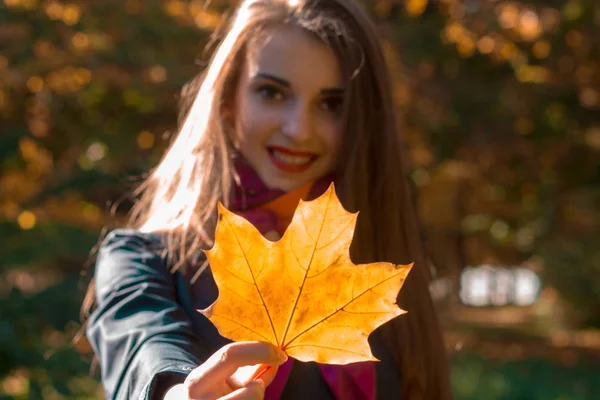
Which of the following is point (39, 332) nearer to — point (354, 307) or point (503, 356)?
point (354, 307)

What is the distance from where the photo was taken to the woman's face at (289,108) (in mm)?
1770

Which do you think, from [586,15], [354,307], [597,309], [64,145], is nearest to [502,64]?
[586,15]

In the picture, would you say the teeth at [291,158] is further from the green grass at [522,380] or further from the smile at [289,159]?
the green grass at [522,380]

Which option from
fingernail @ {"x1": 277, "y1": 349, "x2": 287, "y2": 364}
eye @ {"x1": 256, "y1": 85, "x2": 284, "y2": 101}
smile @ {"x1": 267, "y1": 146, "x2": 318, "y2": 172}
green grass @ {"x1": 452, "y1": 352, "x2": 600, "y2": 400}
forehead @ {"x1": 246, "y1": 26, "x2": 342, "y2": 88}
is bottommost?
green grass @ {"x1": 452, "y1": 352, "x2": 600, "y2": 400}

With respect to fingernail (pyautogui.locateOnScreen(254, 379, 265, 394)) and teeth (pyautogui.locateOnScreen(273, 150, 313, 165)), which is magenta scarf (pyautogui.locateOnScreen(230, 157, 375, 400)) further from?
fingernail (pyautogui.locateOnScreen(254, 379, 265, 394))

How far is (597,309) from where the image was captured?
37.8 feet

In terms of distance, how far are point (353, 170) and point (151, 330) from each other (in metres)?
0.62

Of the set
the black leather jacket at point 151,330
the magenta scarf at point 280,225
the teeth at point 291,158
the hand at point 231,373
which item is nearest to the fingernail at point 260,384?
the hand at point 231,373

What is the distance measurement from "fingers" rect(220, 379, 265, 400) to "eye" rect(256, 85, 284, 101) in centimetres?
89

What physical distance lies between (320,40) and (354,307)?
2.96 ft

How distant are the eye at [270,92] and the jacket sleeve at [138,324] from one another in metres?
0.37

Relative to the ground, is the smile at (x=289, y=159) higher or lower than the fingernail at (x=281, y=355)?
higher

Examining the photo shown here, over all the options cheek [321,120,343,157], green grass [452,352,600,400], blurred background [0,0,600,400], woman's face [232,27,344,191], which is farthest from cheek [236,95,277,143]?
green grass [452,352,600,400]

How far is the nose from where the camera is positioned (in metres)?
1.76
